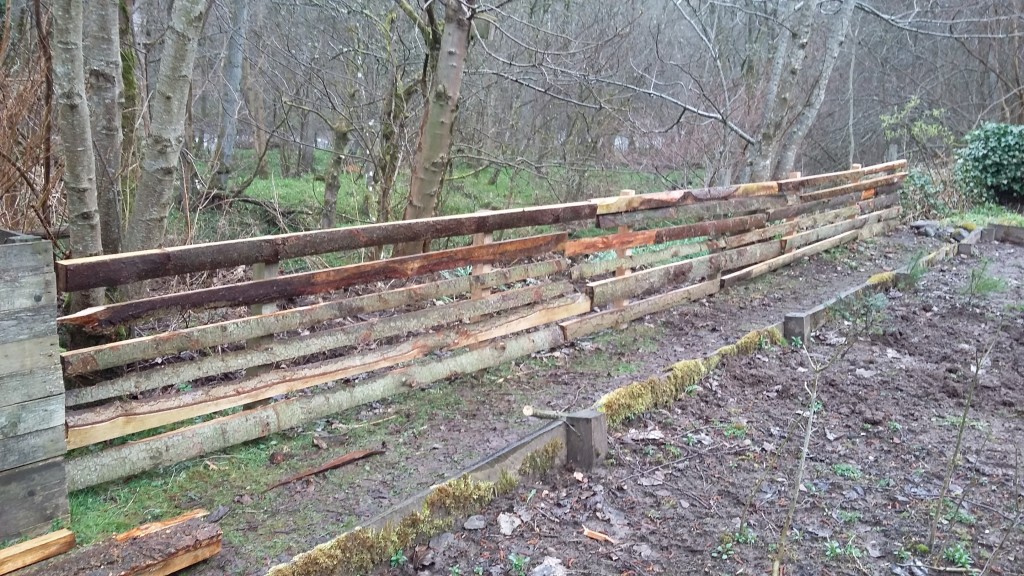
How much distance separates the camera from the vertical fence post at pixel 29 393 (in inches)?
107

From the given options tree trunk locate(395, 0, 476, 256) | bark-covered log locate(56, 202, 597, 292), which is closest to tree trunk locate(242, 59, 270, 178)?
tree trunk locate(395, 0, 476, 256)

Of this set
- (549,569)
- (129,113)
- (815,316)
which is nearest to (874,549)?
(549,569)

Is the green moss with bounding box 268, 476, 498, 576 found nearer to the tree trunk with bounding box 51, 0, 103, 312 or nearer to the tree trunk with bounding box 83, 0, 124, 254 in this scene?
the tree trunk with bounding box 51, 0, 103, 312

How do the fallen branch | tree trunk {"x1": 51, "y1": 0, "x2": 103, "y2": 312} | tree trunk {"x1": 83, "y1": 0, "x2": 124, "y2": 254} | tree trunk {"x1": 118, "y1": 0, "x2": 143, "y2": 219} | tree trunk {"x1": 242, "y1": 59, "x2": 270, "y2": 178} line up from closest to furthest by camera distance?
the fallen branch
tree trunk {"x1": 51, "y1": 0, "x2": 103, "y2": 312}
tree trunk {"x1": 83, "y1": 0, "x2": 124, "y2": 254}
tree trunk {"x1": 118, "y1": 0, "x2": 143, "y2": 219}
tree trunk {"x1": 242, "y1": 59, "x2": 270, "y2": 178}

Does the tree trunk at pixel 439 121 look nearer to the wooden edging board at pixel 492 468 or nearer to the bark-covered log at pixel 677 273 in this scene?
the bark-covered log at pixel 677 273

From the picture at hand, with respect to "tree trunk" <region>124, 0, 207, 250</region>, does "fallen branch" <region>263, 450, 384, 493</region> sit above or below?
below

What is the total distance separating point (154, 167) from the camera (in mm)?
4055

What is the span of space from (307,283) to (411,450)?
1068mm

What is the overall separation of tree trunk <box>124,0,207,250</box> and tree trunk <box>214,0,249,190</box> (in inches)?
192

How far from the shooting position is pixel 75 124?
142 inches

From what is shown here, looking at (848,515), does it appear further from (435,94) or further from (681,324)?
(435,94)

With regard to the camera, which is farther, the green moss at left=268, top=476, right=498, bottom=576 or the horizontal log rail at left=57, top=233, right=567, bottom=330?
the horizontal log rail at left=57, top=233, right=567, bottom=330

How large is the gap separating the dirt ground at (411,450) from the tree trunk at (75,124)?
1.35m

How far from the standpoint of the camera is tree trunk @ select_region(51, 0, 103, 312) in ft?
11.6
